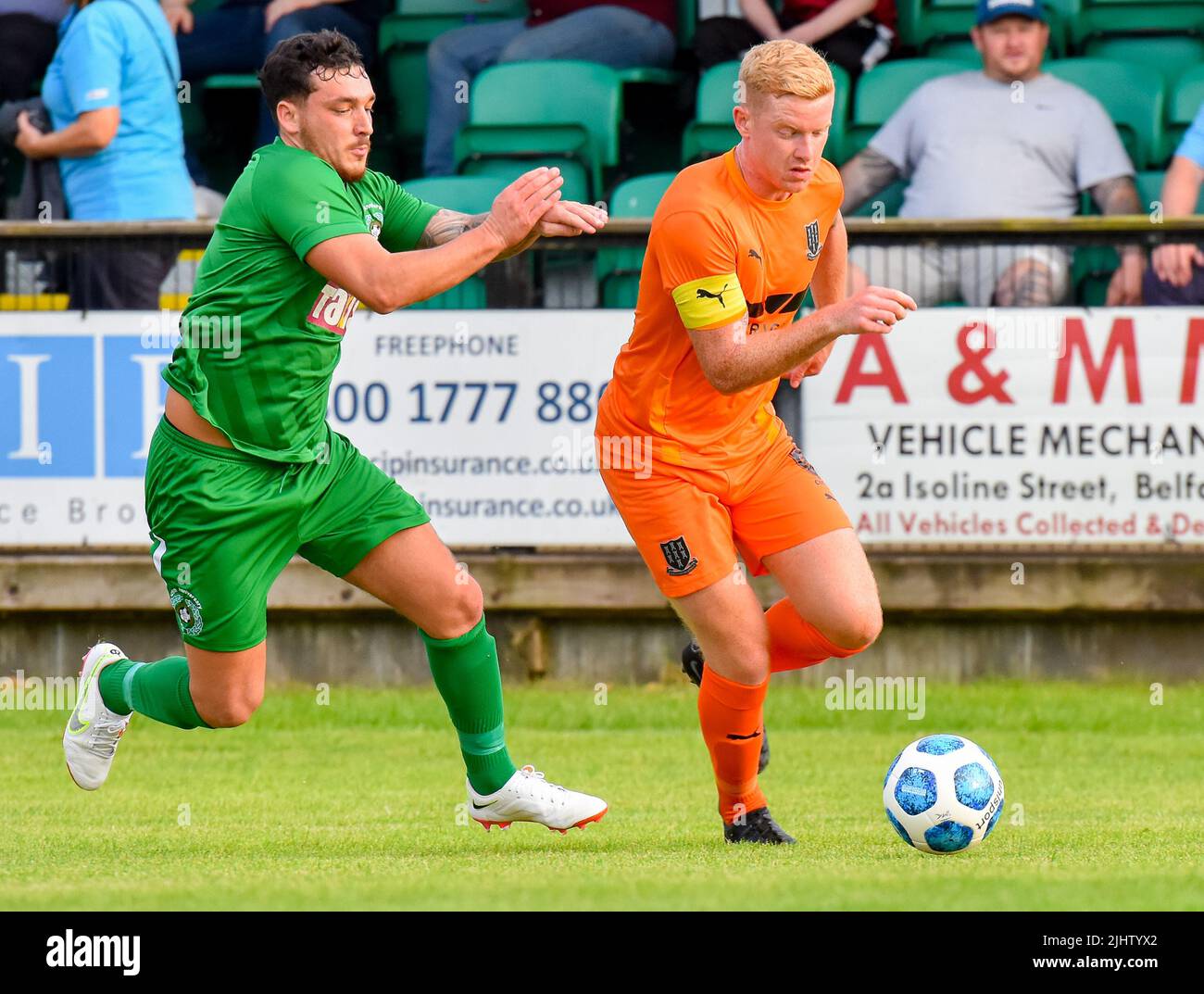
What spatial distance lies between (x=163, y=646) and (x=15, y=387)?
5.25 ft

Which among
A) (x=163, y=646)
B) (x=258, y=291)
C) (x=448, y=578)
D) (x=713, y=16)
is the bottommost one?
(x=163, y=646)

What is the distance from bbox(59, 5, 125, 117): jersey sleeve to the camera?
36.9ft

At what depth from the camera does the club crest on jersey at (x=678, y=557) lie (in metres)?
6.51

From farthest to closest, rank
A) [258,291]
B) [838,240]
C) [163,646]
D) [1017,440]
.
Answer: [163,646] → [1017,440] → [838,240] → [258,291]

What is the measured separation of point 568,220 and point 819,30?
6853mm

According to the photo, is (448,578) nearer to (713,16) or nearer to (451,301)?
(451,301)

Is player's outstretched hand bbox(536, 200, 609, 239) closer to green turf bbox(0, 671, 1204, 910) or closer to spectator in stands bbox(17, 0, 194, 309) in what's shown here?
green turf bbox(0, 671, 1204, 910)

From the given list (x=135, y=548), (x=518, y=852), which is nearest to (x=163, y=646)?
(x=135, y=548)

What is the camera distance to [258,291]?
20.5 feet

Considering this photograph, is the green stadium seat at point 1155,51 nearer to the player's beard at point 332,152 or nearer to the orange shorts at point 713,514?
the orange shorts at point 713,514

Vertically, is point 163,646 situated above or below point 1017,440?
below

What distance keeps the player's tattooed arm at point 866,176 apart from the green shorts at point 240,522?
5.75m

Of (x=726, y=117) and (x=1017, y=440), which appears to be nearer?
(x=1017, y=440)

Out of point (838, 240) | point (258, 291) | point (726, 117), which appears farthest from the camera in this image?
point (726, 117)
